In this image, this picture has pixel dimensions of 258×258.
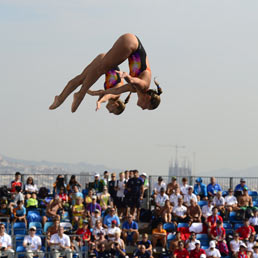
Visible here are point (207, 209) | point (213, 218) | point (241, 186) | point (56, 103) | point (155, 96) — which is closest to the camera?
point (155, 96)

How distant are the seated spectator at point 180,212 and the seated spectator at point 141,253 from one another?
2.52 meters

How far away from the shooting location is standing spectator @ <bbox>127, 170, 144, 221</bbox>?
24.0 meters

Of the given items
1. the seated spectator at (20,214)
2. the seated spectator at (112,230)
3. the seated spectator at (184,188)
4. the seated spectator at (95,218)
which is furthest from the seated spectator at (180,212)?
the seated spectator at (20,214)

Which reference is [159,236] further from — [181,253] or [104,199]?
[104,199]

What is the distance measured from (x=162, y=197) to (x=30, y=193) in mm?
4129

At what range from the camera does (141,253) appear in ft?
71.0

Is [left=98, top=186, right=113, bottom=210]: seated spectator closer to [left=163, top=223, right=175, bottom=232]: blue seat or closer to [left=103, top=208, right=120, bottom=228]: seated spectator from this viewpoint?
[left=103, top=208, right=120, bottom=228]: seated spectator

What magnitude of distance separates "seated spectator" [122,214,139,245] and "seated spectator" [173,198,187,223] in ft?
5.40

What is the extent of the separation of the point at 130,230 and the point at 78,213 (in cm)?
163

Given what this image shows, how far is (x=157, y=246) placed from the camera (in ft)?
75.5

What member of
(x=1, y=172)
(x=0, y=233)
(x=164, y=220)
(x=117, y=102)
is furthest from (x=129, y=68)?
(x=1, y=172)

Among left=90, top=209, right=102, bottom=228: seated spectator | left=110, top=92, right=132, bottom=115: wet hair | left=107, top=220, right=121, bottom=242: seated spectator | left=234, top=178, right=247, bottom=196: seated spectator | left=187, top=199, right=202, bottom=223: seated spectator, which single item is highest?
→ left=110, top=92, right=132, bottom=115: wet hair

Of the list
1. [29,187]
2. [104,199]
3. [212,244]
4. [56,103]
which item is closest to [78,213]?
[104,199]

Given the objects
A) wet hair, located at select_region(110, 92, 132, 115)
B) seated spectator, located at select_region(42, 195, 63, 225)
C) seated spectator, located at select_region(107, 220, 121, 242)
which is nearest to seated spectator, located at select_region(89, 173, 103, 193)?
seated spectator, located at select_region(42, 195, 63, 225)
